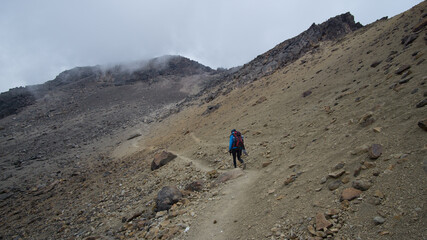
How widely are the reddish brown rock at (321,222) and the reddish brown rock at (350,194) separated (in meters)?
0.60

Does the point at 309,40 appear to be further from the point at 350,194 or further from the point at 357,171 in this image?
the point at 350,194

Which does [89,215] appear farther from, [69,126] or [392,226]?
[69,126]

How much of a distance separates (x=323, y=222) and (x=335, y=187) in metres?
1.17

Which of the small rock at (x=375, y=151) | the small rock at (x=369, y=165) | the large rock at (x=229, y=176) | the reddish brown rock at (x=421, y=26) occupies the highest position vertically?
the reddish brown rock at (x=421, y=26)

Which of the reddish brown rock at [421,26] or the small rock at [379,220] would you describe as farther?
the reddish brown rock at [421,26]

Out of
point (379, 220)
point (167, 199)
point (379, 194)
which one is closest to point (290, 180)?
point (379, 194)

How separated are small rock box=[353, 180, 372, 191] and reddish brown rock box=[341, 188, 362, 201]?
3.6 inches

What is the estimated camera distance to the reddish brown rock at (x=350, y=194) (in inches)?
188

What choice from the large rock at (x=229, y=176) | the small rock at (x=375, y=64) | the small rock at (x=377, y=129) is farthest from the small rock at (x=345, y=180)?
the small rock at (x=375, y=64)

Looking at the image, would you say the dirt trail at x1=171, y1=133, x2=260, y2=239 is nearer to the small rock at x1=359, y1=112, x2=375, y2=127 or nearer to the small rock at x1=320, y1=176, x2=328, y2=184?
the small rock at x1=320, y1=176, x2=328, y2=184

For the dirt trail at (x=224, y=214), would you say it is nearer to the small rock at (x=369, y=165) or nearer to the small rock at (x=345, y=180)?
the small rock at (x=345, y=180)

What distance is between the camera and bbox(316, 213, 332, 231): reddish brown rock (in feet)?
14.5

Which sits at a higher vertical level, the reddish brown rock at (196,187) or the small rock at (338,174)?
the small rock at (338,174)

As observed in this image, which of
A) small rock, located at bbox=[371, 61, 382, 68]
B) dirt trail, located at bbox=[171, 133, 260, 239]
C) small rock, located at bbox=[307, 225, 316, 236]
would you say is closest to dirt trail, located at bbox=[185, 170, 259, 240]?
dirt trail, located at bbox=[171, 133, 260, 239]
